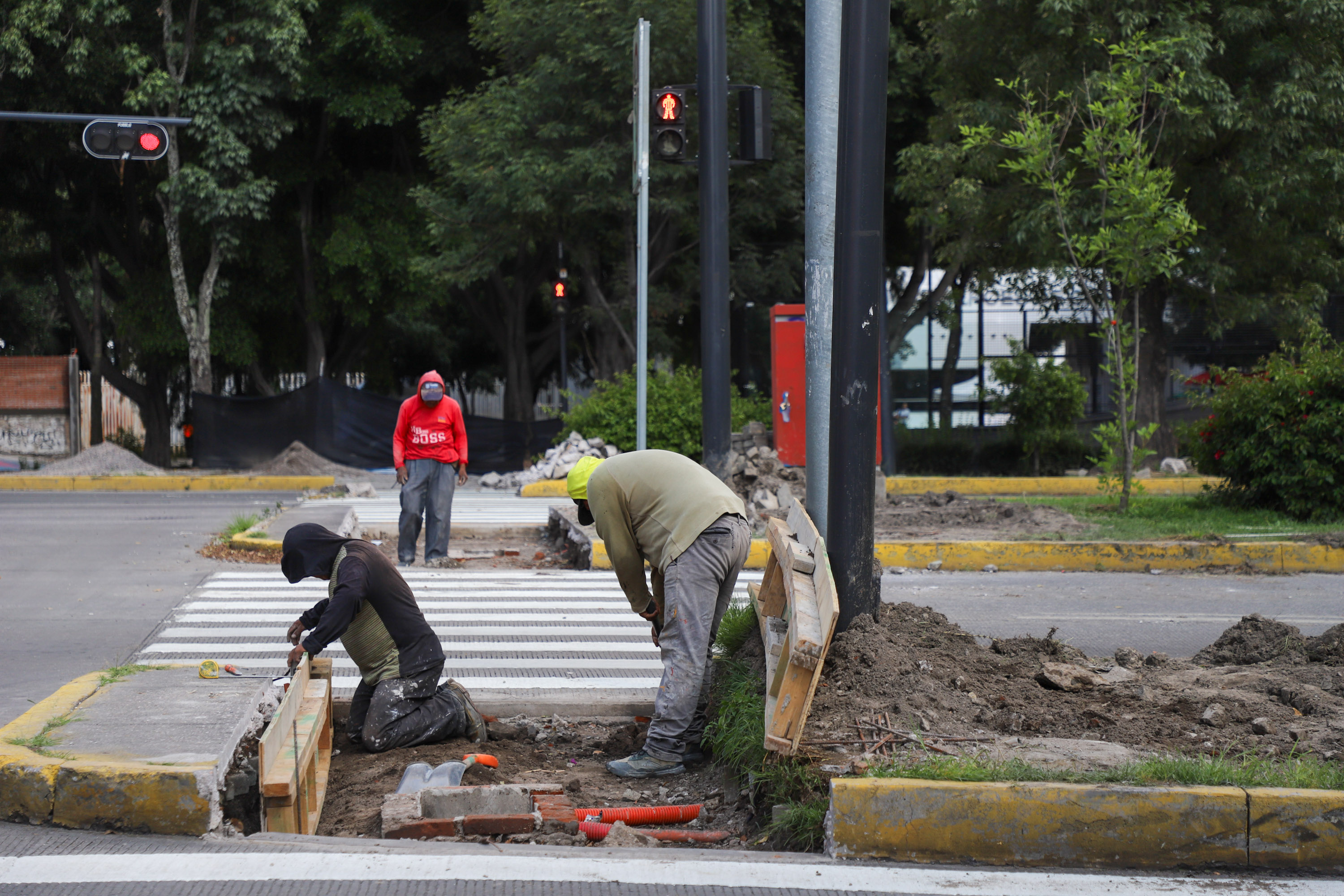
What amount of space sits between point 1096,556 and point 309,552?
7.74 m

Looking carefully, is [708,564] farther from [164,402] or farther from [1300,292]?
[164,402]

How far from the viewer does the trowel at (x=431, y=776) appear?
4.47 meters

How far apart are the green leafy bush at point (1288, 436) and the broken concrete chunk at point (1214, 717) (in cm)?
863

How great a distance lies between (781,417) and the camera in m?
16.3

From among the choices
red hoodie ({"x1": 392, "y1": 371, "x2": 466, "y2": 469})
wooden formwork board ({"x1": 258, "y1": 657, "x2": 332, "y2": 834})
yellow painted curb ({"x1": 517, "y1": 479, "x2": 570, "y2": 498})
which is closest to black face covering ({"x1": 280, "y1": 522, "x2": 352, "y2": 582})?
wooden formwork board ({"x1": 258, "y1": 657, "x2": 332, "y2": 834})

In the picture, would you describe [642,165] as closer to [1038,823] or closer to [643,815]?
[643,815]

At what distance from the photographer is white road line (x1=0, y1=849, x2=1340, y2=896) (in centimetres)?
351

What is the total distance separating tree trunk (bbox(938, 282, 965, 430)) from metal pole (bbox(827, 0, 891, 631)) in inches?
813

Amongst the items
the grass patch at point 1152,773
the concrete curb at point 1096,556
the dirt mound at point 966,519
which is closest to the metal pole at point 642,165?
the concrete curb at point 1096,556

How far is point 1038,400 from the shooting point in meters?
21.0

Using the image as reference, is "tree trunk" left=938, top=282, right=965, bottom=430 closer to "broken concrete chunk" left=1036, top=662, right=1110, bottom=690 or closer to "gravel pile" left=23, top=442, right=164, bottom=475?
"gravel pile" left=23, top=442, right=164, bottom=475

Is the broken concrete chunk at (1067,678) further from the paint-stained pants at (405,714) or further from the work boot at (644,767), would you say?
the paint-stained pants at (405,714)

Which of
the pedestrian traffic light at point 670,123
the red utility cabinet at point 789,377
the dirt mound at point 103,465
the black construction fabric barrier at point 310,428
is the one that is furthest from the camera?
the black construction fabric barrier at point 310,428

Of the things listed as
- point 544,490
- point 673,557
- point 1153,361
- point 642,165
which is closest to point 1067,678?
point 673,557
